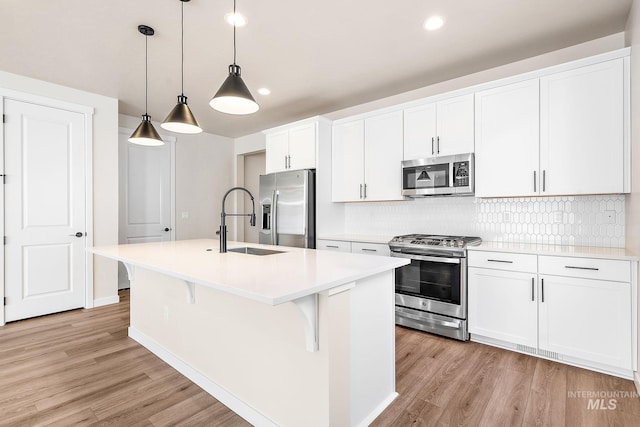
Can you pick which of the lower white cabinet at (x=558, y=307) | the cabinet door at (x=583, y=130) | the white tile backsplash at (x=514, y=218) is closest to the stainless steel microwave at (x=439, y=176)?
the white tile backsplash at (x=514, y=218)

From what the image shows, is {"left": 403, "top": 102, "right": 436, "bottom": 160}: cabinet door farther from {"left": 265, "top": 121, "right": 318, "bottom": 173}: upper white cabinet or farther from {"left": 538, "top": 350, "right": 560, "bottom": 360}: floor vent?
{"left": 538, "top": 350, "right": 560, "bottom": 360}: floor vent

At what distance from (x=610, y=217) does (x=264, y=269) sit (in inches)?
116

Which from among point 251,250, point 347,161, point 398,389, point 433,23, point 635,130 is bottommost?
point 398,389

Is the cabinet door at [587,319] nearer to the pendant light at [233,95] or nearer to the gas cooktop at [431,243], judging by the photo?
the gas cooktop at [431,243]

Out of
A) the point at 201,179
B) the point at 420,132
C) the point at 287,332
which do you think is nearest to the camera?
the point at 287,332

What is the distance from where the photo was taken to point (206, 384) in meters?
2.13

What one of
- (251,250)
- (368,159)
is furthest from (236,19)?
(368,159)

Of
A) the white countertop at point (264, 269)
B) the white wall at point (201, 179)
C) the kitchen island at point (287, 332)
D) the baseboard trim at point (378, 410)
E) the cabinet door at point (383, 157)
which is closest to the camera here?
the white countertop at point (264, 269)

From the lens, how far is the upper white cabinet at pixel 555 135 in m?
2.37

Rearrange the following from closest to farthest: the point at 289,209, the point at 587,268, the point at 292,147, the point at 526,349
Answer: the point at 587,268 < the point at 526,349 < the point at 289,209 < the point at 292,147

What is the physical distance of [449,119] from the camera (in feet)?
10.4

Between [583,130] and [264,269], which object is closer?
[264,269]

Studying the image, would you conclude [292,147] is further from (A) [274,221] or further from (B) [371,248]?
(B) [371,248]

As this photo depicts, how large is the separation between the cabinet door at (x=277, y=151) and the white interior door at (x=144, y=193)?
6.11ft
